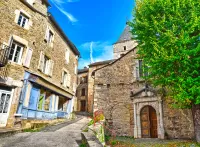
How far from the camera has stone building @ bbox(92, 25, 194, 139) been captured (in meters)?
8.77

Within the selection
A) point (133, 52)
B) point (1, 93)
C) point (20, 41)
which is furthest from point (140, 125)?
point (20, 41)

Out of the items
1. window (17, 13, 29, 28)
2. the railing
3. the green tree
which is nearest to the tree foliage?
the green tree

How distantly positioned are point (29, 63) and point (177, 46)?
9519 millimetres

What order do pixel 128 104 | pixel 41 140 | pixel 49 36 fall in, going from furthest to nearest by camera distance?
pixel 49 36 → pixel 128 104 → pixel 41 140

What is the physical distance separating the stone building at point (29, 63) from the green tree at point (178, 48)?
7.90 meters

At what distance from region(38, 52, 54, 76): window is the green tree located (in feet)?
26.9

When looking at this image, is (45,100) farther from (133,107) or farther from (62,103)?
(133,107)

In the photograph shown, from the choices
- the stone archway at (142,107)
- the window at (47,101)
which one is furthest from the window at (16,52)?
the stone archway at (142,107)

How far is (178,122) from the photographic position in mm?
8680

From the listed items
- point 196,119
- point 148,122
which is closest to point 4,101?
point 148,122

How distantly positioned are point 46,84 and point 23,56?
286 cm

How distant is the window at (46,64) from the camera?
40.4 feet

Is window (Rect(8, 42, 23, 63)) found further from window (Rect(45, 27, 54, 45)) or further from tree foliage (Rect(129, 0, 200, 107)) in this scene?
tree foliage (Rect(129, 0, 200, 107))

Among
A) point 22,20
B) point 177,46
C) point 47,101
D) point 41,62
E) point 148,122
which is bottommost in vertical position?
point 148,122
